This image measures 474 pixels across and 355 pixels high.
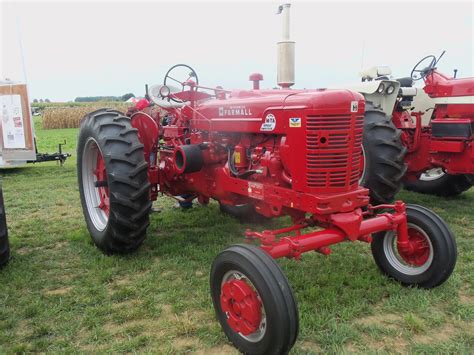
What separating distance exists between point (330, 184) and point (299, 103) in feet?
A: 1.95

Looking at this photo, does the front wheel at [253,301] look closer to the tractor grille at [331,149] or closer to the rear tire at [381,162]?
the tractor grille at [331,149]

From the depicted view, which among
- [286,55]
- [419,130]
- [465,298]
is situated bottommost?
[465,298]

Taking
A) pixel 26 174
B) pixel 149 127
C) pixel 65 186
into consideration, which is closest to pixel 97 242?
pixel 149 127

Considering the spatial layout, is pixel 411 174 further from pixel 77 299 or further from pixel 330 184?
Result: pixel 77 299

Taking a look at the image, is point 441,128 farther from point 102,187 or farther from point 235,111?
point 102,187

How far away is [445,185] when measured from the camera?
6.50m

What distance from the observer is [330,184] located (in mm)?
2955

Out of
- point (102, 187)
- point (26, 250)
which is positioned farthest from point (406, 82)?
point (26, 250)

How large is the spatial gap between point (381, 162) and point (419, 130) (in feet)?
5.13

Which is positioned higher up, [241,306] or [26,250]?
[241,306]

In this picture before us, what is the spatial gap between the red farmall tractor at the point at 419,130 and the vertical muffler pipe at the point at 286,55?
5.11 ft

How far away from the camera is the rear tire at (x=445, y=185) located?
6375 millimetres

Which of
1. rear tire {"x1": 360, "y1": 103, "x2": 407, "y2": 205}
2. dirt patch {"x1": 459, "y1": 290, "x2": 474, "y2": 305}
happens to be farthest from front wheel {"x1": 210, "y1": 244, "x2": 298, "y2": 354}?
rear tire {"x1": 360, "y1": 103, "x2": 407, "y2": 205}

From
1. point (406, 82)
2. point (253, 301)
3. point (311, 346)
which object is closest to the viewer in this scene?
point (253, 301)
